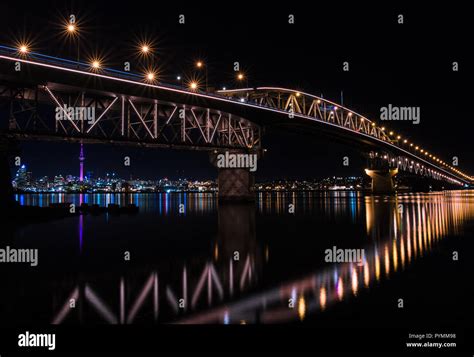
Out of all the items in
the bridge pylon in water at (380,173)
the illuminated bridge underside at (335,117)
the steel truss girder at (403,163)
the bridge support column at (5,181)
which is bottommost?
the bridge support column at (5,181)

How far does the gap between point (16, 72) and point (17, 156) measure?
6296mm

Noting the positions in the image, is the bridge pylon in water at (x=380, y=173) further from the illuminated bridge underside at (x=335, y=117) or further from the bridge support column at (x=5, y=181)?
the bridge support column at (x=5, y=181)

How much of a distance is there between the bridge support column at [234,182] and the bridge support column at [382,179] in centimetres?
6632

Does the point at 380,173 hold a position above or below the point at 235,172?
above

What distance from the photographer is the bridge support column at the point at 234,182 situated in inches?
2248

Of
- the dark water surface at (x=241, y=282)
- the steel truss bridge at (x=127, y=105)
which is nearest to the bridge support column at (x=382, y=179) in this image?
the steel truss bridge at (x=127, y=105)

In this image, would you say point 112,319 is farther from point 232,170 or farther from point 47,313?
point 232,170

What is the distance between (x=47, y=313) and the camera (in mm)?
9359

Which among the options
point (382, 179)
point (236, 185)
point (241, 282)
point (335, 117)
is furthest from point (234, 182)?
point (382, 179)

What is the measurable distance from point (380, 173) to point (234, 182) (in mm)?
69117

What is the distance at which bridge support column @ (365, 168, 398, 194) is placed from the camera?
115281mm

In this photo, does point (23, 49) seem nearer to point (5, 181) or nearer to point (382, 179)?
point (5, 181)

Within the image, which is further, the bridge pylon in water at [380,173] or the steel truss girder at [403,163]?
the steel truss girder at [403,163]

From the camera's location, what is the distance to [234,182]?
58500mm
